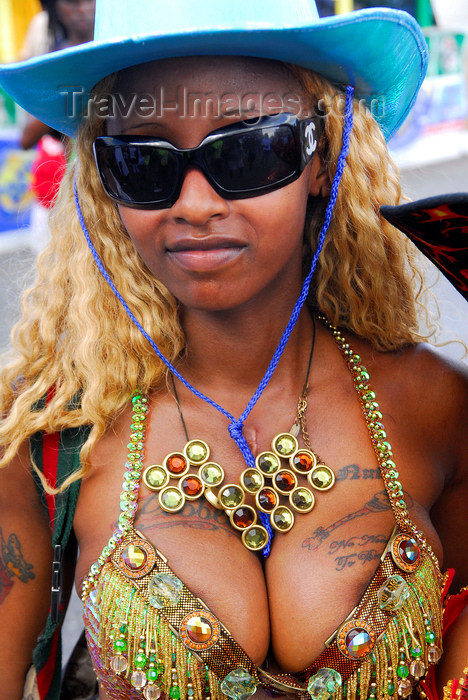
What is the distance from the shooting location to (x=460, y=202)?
133 cm

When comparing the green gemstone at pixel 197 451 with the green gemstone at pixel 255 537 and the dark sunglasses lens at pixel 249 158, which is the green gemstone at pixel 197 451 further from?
the dark sunglasses lens at pixel 249 158

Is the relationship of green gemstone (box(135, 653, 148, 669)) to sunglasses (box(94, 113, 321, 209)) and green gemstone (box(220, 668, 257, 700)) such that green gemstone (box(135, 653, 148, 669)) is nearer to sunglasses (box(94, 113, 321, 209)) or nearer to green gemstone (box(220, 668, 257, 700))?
green gemstone (box(220, 668, 257, 700))

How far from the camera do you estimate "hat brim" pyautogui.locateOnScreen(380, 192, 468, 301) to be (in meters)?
1.36

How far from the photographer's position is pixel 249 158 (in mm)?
1561

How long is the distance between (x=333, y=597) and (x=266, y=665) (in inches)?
8.2

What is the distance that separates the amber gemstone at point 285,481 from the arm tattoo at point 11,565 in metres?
0.60

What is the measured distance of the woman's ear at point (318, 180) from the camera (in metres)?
1.84

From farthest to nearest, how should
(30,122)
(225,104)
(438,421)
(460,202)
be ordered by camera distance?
(30,122)
(438,421)
(225,104)
(460,202)

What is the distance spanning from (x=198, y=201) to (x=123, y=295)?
0.50m

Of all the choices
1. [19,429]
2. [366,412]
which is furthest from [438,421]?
[19,429]

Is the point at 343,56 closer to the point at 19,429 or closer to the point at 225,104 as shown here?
the point at 225,104

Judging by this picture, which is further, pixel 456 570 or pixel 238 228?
pixel 456 570

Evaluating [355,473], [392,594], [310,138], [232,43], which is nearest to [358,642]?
[392,594]

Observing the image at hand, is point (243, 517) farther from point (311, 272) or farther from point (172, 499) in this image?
point (311, 272)
